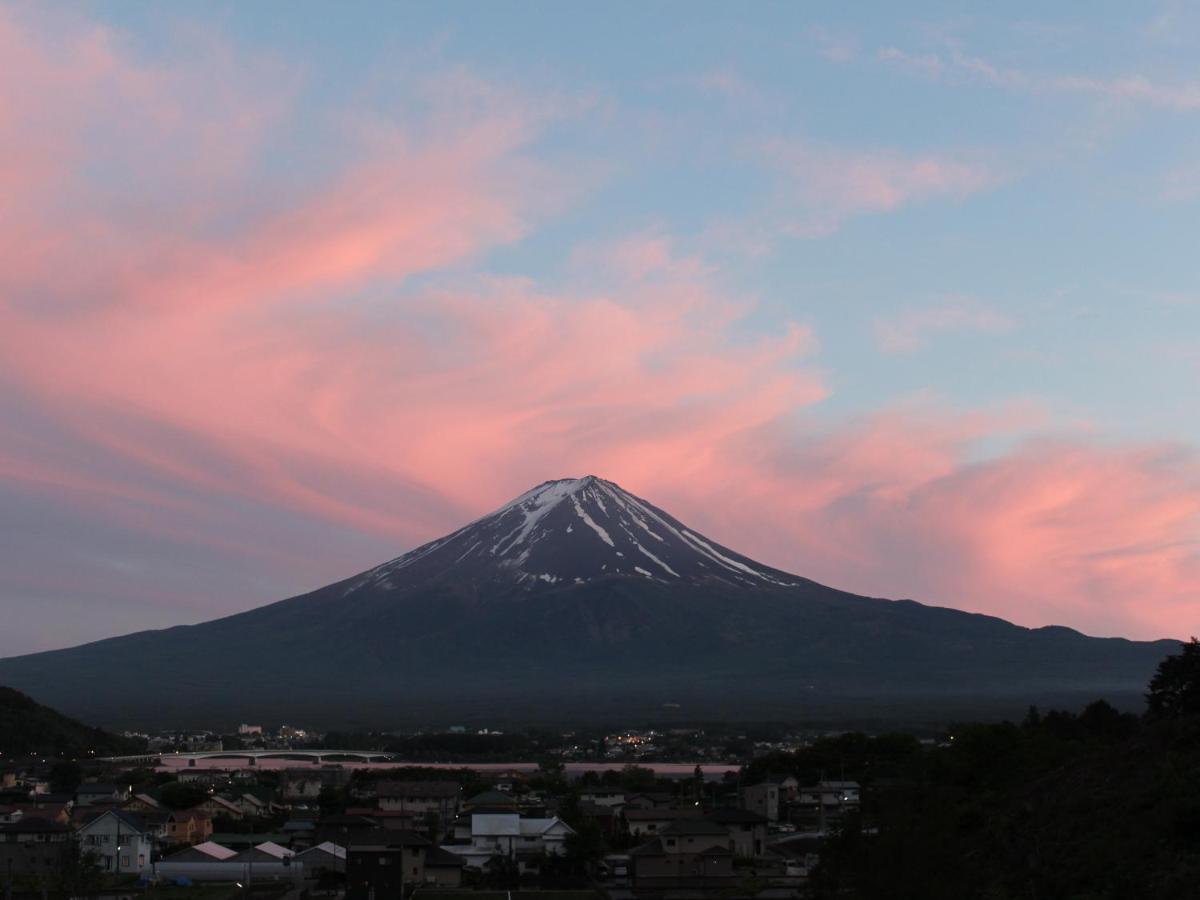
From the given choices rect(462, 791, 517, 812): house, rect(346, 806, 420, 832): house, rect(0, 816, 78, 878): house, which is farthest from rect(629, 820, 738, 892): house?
rect(0, 816, 78, 878): house

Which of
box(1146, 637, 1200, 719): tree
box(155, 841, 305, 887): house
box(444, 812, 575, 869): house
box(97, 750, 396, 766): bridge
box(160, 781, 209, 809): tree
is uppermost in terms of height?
box(1146, 637, 1200, 719): tree

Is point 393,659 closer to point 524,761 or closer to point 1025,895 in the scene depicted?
point 524,761

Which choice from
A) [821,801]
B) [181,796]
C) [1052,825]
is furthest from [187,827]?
[1052,825]

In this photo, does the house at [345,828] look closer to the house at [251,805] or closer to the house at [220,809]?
the house at [220,809]

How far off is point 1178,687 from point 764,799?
23.8 metres

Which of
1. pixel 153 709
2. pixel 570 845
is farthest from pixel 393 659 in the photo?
pixel 570 845

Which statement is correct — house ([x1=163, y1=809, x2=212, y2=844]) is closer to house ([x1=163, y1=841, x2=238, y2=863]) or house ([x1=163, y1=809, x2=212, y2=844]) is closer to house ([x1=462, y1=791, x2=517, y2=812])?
house ([x1=163, y1=841, x2=238, y2=863])

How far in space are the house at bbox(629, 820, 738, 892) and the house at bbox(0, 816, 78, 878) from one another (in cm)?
1326

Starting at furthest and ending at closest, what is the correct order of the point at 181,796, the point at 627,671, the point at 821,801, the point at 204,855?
the point at 627,671 < the point at 181,796 < the point at 821,801 < the point at 204,855

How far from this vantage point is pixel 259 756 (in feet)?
308

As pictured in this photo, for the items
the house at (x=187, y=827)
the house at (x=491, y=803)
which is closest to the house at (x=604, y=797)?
the house at (x=491, y=803)

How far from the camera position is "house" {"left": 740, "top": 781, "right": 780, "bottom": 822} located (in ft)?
174

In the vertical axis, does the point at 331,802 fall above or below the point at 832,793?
below

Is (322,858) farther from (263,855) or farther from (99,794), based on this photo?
(99,794)
